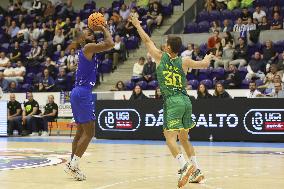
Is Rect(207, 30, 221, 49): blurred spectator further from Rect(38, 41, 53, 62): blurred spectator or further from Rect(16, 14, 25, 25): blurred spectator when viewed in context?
Rect(16, 14, 25, 25): blurred spectator

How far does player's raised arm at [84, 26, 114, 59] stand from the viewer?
8.66 metres

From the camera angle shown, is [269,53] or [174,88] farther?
[269,53]

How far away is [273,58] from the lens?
21.4 m

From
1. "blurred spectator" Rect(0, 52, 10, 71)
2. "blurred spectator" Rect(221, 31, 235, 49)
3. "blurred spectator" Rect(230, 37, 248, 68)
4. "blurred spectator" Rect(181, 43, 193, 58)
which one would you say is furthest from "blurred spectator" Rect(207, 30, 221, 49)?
"blurred spectator" Rect(0, 52, 10, 71)

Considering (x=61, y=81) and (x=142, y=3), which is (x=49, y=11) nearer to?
(x=142, y=3)

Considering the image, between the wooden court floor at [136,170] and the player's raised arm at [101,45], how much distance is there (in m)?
1.76

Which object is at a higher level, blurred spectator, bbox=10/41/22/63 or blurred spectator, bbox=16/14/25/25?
blurred spectator, bbox=16/14/25/25

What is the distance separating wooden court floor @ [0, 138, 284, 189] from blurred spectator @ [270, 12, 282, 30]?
10569 millimetres

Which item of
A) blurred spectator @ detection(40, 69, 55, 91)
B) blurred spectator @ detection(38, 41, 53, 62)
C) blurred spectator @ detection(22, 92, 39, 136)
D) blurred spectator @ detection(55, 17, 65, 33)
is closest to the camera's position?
blurred spectator @ detection(22, 92, 39, 136)

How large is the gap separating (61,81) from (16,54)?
475 centimetres

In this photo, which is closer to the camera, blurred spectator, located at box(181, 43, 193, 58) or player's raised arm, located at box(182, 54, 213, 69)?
player's raised arm, located at box(182, 54, 213, 69)

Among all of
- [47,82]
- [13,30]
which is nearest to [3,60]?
[13,30]

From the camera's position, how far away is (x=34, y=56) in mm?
27938

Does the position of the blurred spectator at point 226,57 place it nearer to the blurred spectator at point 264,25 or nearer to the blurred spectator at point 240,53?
the blurred spectator at point 240,53
